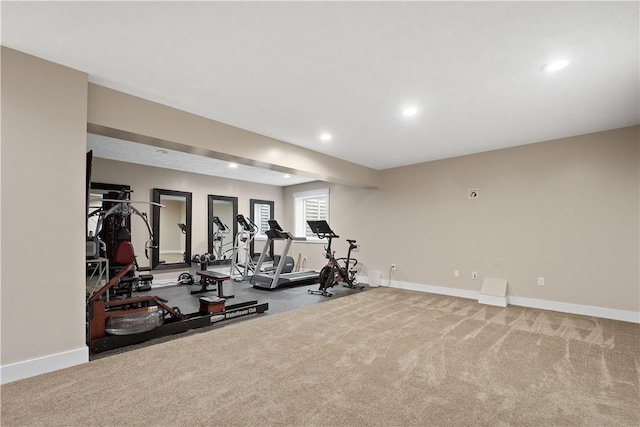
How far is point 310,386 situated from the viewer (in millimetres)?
2264

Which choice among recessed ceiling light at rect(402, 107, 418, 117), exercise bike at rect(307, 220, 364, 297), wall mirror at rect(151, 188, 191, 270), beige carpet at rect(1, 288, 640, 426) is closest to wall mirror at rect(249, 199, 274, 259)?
wall mirror at rect(151, 188, 191, 270)

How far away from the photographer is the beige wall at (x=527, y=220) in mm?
4062

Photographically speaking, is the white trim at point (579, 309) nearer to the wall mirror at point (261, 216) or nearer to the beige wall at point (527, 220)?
the beige wall at point (527, 220)

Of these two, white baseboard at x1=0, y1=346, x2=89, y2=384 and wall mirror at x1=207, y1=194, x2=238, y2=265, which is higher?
wall mirror at x1=207, y1=194, x2=238, y2=265

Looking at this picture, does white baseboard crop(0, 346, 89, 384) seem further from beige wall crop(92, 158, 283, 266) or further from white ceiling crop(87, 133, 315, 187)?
beige wall crop(92, 158, 283, 266)

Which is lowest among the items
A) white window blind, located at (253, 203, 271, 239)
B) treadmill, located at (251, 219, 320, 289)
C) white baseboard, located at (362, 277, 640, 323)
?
white baseboard, located at (362, 277, 640, 323)

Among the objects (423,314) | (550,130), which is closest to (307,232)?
(423,314)

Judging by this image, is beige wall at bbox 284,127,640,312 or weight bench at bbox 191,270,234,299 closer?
beige wall at bbox 284,127,640,312

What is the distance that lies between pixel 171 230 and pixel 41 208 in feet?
14.7

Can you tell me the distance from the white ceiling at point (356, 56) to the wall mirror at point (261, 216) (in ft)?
15.2

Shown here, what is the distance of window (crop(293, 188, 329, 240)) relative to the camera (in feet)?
27.1

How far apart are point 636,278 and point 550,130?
7.35 ft

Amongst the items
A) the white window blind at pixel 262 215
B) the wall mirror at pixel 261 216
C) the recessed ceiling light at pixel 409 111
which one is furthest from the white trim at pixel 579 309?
the white window blind at pixel 262 215

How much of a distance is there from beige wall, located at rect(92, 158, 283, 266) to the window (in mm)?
669
